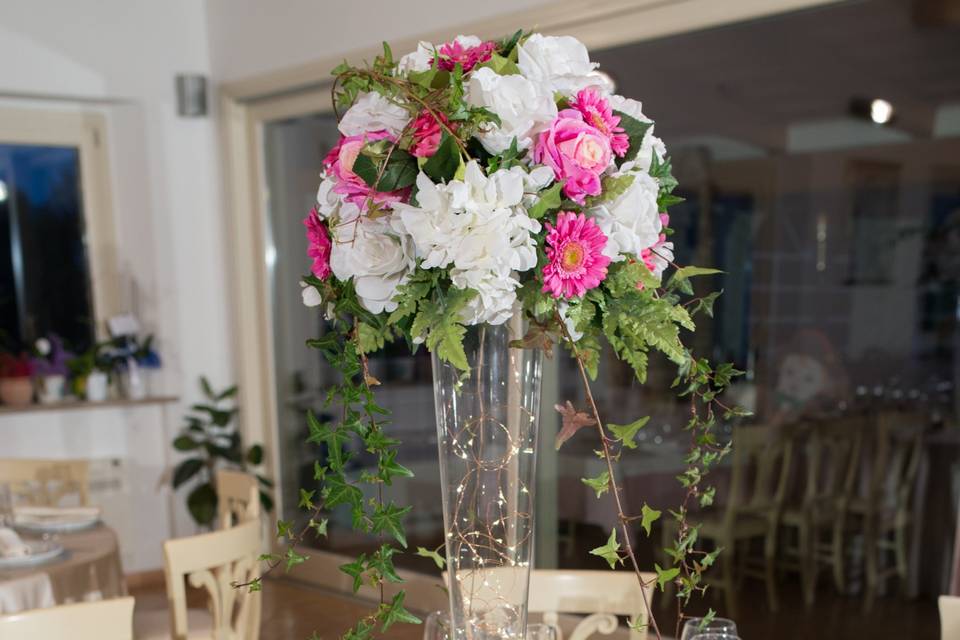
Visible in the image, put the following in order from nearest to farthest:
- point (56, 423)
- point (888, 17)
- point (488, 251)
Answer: point (488, 251) < point (888, 17) < point (56, 423)

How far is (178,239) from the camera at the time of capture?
15.6 ft

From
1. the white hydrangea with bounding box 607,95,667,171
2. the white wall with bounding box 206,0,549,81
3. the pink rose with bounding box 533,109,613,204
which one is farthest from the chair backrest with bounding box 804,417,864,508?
the pink rose with bounding box 533,109,613,204

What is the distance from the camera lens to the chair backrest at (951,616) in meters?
1.75

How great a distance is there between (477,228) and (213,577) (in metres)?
1.96

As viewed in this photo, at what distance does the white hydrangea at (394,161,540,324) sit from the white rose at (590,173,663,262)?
0.09 meters

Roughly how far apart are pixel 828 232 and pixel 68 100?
3.83 m

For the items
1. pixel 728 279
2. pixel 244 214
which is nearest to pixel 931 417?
pixel 728 279

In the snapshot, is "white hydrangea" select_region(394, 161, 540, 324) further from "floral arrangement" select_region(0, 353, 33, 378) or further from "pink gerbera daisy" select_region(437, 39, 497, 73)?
"floral arrangement" select_region(0, 353, 33, 378)

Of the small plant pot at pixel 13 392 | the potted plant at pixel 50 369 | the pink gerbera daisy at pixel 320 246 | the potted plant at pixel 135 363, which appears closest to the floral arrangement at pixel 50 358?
the potted plant at pixel 50 369

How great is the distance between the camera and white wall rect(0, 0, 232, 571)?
4.55 metres

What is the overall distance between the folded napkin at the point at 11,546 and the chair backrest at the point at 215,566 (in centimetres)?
52

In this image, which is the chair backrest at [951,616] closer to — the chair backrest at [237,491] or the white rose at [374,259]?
the white rose at [374,259]

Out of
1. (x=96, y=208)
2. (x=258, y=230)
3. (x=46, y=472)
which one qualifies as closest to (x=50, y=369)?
(x=96, y=208)

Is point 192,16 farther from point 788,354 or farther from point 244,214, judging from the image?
point 788,354
